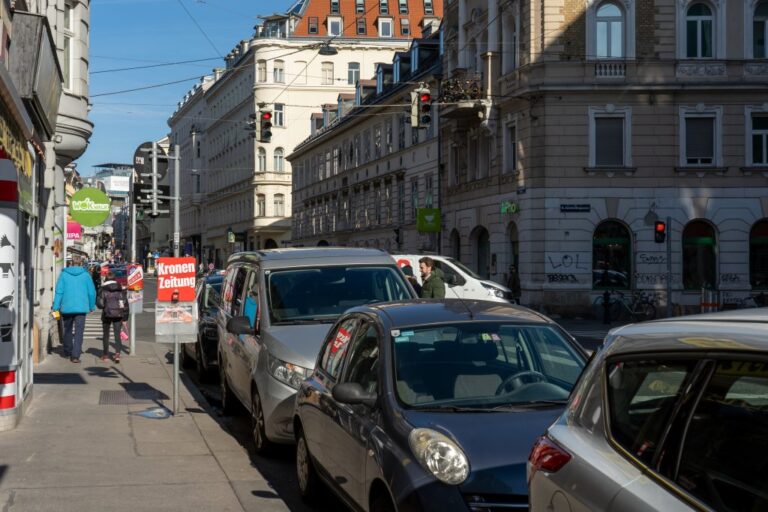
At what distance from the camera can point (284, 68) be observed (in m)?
86.6

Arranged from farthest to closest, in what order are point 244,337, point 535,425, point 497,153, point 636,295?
1. point 497,153
2. point 636,295
3. point 244,337
4. point 535,425

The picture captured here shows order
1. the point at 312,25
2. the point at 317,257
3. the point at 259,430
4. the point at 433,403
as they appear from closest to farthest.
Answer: the point at 433,403, the point at 259,430, the point at 317,257, the point at 312,25

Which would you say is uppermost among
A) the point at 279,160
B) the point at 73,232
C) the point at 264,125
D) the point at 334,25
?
the point at 334,25

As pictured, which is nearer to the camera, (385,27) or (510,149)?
(510,149)

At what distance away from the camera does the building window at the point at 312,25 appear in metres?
85.8

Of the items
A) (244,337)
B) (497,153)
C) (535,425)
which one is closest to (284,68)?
(497,153)

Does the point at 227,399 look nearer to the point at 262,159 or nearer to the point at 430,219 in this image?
the point at 430,219

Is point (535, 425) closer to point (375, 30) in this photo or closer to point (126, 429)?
point (126, 429)

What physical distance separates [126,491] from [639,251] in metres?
29.7

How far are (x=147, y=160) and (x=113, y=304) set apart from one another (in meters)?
2.73

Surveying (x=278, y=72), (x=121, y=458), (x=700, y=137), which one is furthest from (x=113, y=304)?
(x=278, y=72)

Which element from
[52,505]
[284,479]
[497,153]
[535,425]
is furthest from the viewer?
[497,153]

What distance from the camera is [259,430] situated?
9867 millimetres

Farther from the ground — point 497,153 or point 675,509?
point 497,153
